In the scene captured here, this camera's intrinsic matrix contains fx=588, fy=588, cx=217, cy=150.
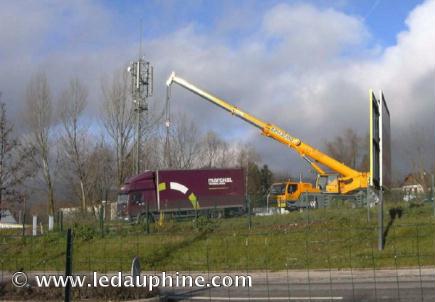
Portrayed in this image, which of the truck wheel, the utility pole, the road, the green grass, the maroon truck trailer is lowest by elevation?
the road

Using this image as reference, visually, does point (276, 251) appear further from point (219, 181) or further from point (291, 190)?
point (291, 190)

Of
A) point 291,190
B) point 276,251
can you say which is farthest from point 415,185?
point 276,251

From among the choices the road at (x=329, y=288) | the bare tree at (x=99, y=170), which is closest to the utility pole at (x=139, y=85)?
the bare tree at (x=99, y=170)

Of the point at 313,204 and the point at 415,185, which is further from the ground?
the point at 415,185

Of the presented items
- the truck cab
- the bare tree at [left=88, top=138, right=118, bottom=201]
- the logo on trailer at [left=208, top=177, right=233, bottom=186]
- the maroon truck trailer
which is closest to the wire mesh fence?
the maroon truck trailer

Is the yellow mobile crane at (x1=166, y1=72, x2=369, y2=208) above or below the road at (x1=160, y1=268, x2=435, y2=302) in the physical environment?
above

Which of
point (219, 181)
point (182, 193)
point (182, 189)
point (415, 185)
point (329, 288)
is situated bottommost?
point (329, 288)

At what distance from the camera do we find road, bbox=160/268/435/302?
12.1 meters

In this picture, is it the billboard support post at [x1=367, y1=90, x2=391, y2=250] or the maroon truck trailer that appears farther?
the maroon truck trailer

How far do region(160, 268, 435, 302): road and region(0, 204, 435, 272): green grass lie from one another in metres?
1.12

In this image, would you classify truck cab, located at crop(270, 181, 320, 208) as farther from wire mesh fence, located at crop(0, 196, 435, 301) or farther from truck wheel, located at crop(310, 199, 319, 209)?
wire mesh fence, located at crop(0, 196, 435, 301)

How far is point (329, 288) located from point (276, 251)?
6.09m

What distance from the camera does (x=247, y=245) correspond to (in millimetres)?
21047

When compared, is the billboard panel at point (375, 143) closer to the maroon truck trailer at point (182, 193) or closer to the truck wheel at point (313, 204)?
the truck wheel at point (313, 204)
